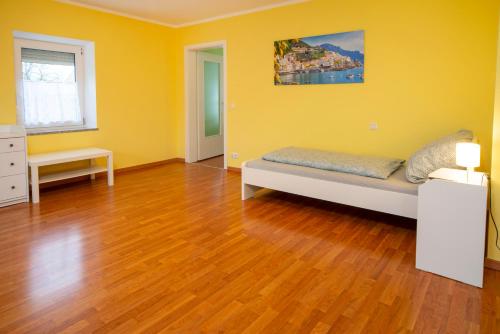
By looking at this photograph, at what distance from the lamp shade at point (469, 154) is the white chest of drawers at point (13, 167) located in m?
4.25

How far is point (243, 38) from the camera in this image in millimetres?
5309

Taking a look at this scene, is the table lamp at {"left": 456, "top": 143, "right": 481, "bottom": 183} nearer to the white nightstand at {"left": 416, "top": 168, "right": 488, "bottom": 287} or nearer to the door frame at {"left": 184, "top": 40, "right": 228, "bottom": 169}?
the white nightstand at {"left": 416, "top": 168, "right": 488, "bottom": 287}

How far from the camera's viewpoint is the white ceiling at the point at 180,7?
15.6 ft

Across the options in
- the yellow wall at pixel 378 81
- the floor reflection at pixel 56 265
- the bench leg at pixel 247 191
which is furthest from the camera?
the bench leg at pixel 247 191

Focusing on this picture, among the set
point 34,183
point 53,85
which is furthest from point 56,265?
point 53,85

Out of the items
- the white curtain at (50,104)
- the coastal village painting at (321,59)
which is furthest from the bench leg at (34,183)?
the coastal village painting at (321,59)

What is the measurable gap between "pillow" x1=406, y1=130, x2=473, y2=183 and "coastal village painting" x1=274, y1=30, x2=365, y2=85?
1.51 m

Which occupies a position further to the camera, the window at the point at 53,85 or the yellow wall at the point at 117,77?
the window at the point at 53,85

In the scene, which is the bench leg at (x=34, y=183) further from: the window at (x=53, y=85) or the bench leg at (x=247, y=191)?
the bench leg at (x=247, y=191)

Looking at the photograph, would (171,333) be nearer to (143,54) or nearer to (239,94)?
(239,94)

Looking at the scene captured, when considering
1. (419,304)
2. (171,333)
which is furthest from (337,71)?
(171,333)

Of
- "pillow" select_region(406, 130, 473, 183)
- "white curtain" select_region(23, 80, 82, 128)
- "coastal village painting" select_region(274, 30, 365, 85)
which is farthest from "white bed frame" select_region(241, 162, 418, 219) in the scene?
"white curtain" select_region(23, 80, 82, 128)

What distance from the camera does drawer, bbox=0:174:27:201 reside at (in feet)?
12.6

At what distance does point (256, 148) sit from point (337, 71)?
1700 mm
